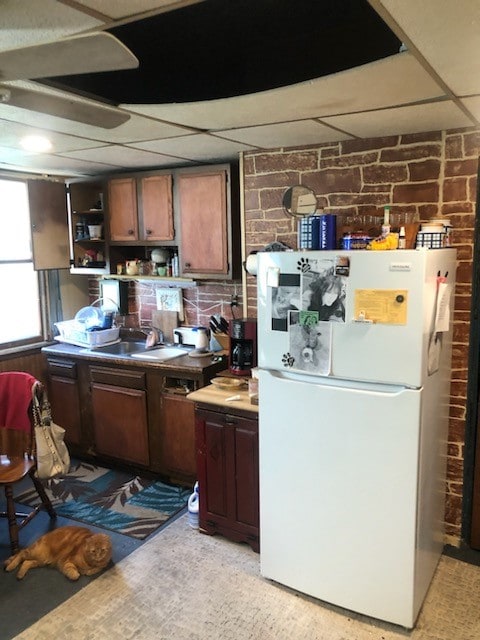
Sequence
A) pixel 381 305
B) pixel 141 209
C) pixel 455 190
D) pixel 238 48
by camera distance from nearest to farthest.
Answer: pixel 238 48 → pixel 381 305 → pixel 455 190 → pixel 141 209

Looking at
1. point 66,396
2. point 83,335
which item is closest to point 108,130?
point 83,335

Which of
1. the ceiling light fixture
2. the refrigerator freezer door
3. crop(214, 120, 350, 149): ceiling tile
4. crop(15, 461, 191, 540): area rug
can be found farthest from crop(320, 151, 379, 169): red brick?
crop(15, 461, 191, 540): area rug

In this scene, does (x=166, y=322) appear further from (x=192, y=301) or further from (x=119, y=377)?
(x=119, y=377)

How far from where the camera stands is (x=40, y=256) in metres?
3.89

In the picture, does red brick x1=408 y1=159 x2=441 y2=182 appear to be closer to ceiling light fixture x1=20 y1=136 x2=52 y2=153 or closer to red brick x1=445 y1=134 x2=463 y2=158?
red brick x1=445 y1=134 x2=463 y2=158

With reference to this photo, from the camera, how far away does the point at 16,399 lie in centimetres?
305

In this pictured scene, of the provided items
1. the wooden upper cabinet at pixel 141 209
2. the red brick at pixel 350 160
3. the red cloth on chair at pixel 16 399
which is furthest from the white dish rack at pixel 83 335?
the red brick at pixel 350 160

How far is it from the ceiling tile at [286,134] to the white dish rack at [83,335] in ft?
6.57

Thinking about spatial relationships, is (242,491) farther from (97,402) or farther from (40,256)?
(40,256)

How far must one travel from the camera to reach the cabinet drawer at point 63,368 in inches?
151

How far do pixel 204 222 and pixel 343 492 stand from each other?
1992 mm

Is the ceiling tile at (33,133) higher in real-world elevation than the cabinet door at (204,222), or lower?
higher

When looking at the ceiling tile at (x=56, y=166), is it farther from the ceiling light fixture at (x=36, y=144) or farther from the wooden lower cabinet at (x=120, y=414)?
the wooden lower cabinet at (x=120, y=414)

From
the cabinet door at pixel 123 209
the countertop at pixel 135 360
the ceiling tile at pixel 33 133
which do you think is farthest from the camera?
the cabinet door at pixel 123 209
